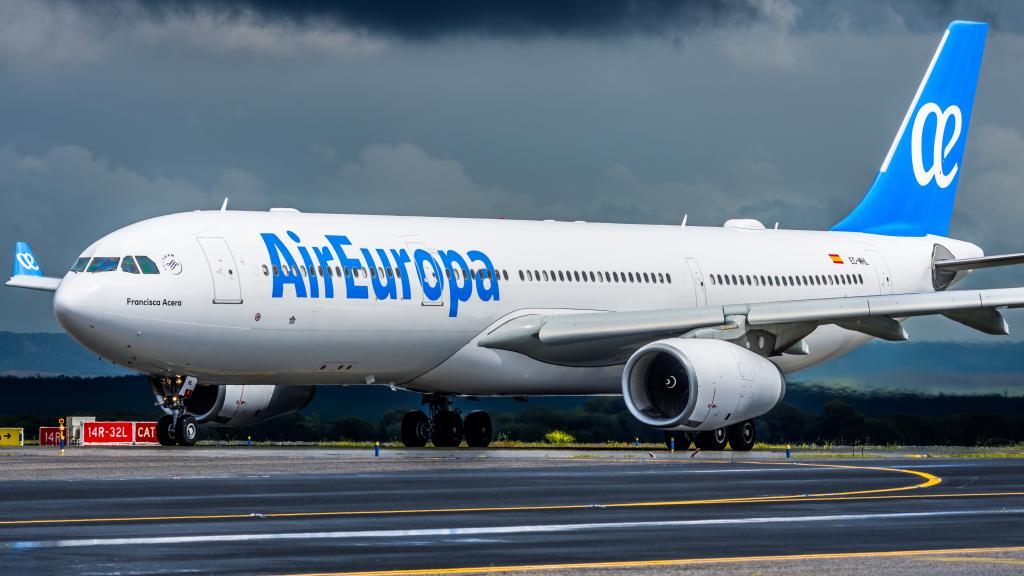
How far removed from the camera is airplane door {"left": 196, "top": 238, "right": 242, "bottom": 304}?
2670cm

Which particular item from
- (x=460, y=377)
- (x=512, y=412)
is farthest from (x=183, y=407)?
(x=512, y=412)

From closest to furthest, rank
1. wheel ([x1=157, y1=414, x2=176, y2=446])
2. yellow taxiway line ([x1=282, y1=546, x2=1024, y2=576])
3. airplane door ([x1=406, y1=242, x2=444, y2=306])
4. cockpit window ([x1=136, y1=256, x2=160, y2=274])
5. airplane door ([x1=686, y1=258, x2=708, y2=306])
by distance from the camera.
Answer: yellow taxiway line ([x1=282, y1=546, x2=1024, y2=576]) < cockpit window ([x1=136, y1=256, x2=160, y2=274]) < airplane door ([x1=406, y1=242, x2=444, y2=306]) < wheel ([x1=157, y1=414, x2=176, y2=446]) < airplane door ([x1=686, y1=258, x2=708, y2=306])

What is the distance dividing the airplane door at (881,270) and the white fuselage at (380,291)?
8.02 feet

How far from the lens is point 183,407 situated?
2945cm

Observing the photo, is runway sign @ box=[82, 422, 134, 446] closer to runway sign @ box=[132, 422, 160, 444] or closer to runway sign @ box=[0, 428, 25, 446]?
runway sign @ box=[132, 422, 160, 444]

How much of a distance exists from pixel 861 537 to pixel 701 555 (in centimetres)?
187

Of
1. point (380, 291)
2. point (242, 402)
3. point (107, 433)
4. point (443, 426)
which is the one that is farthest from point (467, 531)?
point (107, 433)

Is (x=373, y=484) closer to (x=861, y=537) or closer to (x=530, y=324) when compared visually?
(x=861, y=537)

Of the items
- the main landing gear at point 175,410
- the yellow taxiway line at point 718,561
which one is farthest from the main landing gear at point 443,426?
the yellow taxiway line at point 718,561

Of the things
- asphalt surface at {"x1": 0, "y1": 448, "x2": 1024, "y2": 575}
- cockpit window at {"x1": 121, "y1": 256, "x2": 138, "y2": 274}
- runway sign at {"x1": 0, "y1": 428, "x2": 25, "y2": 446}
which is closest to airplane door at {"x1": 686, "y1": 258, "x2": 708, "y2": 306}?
asphalt surface at {"x1": 0, "y1": 448, "x2": 1024, "y2": 575}

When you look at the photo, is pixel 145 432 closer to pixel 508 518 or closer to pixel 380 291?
pixel 380 291

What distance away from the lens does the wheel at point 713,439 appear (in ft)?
100

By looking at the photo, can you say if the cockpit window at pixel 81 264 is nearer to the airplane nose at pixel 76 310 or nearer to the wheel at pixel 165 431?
the airplane nose at pixel 76 310

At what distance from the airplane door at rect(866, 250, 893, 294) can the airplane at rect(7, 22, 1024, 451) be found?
117cm
